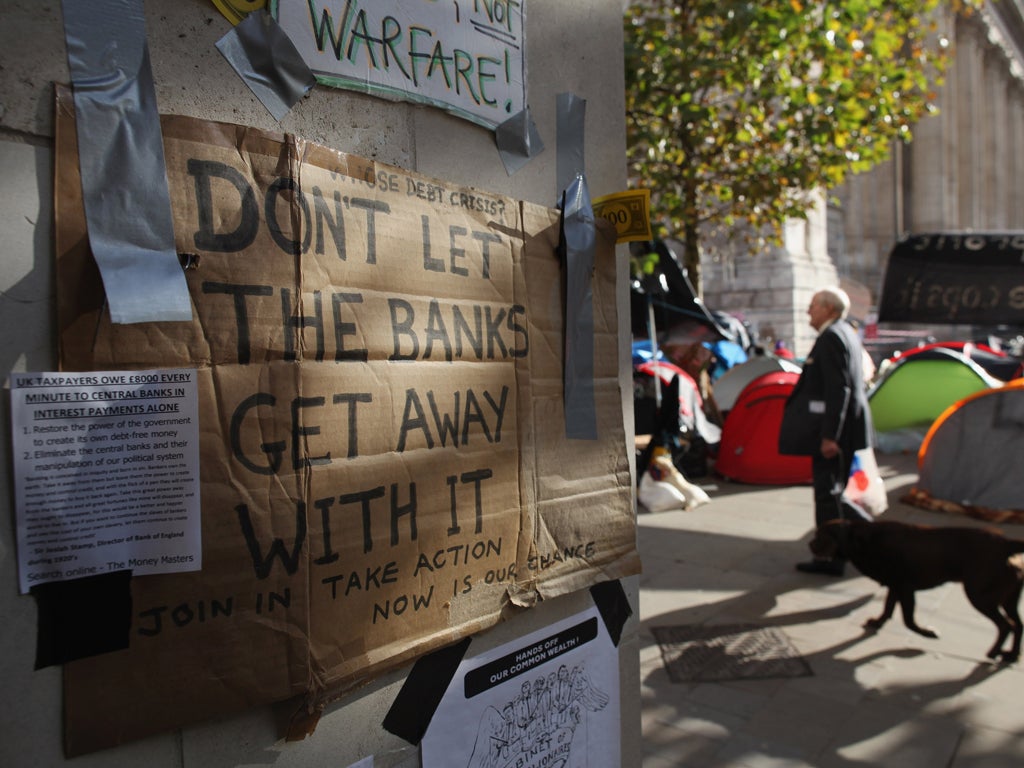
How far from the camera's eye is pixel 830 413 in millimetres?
5324

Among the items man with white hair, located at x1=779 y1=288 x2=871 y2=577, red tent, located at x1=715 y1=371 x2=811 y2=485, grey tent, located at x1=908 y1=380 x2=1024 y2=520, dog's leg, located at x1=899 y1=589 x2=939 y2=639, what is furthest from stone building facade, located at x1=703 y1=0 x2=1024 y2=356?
dog's leg, located at x1=899 y1=589 x2=939 y2=639

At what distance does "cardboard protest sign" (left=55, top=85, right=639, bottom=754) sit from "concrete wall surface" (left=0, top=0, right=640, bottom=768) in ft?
0.13

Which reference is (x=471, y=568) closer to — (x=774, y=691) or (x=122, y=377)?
(x=122, y=377)

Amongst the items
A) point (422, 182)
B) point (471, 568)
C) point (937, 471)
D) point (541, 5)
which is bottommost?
point (937, 471)

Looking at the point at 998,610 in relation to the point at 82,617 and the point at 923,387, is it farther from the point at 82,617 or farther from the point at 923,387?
the point at 923,387

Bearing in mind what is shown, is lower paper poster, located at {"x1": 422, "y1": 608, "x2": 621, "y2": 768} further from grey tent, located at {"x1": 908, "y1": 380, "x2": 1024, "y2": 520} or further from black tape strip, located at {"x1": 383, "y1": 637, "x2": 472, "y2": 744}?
grey tent, located at {"x1": 908, "y1": 380, "x2": 1024, "y2": 520}

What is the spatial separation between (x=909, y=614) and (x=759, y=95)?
6675 mm

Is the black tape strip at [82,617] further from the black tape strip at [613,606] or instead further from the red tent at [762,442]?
the red tent at [762,442]

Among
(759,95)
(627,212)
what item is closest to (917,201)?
(759,95)

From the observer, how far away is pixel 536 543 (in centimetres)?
188

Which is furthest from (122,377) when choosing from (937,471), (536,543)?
(937,471)

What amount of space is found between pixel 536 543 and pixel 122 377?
1.04 m

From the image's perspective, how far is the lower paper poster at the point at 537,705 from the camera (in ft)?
5.85

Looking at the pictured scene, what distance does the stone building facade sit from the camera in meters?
18.9
